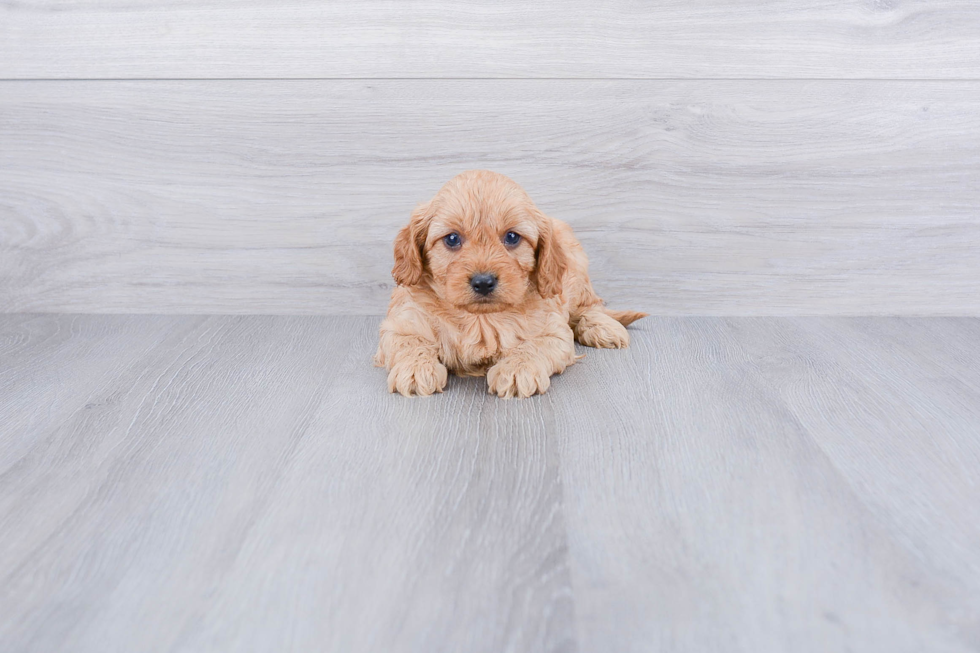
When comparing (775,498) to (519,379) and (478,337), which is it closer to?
(519,379)

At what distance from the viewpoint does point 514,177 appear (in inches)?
90.8

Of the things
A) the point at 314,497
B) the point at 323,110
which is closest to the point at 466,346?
the point at 314,497

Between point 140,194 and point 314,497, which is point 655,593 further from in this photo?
point 140,194

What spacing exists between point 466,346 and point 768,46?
1354mm

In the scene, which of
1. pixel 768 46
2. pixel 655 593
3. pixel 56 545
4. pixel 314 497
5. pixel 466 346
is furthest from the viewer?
pixel 768 46

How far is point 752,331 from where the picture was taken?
2273 mm

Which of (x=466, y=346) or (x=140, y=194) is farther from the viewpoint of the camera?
(x=140, y=194)

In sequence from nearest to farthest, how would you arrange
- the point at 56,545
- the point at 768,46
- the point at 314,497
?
the point at 56,545 < the point at 314,497 < the point at 768,46

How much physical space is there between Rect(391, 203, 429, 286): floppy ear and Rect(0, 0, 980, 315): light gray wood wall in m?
0.56

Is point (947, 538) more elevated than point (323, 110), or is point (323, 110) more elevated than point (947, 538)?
point (323, 110)

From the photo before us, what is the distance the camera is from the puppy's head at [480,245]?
5.53 feet

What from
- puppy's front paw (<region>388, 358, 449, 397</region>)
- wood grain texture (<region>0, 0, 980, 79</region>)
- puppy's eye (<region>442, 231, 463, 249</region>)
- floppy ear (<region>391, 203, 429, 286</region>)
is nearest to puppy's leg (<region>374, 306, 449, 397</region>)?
puppy's front paw (<region>388, 358, 449, 397</region>)

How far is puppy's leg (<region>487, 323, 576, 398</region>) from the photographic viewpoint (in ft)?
5.69

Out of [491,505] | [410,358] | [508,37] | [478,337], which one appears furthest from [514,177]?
[491,505]
